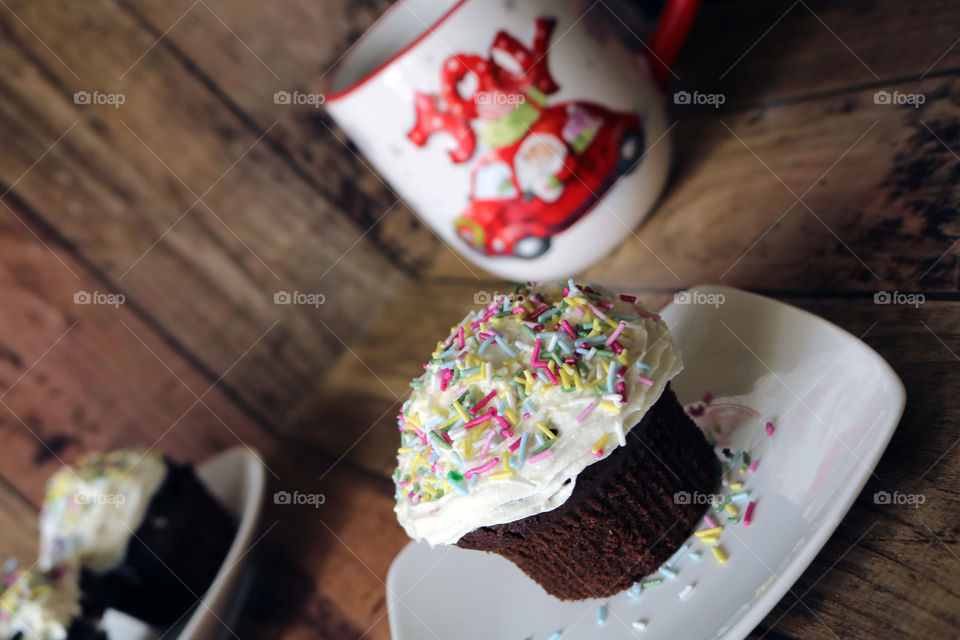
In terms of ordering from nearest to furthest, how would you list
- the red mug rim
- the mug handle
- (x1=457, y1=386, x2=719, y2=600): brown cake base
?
(x1=457, y1=386, x2=719, y2=600): brown cake base, the red mug rim, the mug handle

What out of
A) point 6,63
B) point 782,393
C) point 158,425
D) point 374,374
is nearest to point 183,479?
point 158,425

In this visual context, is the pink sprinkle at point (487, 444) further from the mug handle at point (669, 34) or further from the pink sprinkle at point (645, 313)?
the mug handle at point (669, 34)

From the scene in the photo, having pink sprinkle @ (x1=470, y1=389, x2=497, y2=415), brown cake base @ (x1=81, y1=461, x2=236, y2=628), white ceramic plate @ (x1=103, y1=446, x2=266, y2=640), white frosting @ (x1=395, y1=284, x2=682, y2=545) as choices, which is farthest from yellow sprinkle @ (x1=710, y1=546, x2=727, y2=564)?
brown cake base @ (x1=81, y1=461, x2=236, y2=628)

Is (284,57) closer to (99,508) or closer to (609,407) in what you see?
(99,508)

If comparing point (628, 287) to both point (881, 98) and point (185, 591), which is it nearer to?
point (881, 98)

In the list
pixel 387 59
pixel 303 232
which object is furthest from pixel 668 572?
pixel 303 232

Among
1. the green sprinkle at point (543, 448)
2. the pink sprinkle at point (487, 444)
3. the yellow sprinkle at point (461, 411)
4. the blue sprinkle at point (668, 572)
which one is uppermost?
the yellow sprinkle at point (461, 411)

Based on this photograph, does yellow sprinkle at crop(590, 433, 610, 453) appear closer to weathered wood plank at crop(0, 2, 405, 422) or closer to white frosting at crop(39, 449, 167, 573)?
white frosting at crop(39, 449, 167, 573)

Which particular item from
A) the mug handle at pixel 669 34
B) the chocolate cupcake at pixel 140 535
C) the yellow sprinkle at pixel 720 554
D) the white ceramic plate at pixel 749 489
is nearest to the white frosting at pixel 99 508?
the chocolate cupcake at pixel 140 535

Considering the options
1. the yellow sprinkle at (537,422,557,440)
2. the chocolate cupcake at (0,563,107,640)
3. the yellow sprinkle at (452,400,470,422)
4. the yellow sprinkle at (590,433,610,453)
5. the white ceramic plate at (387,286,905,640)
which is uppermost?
the chocolate cupcake at (0,563,107,640)
